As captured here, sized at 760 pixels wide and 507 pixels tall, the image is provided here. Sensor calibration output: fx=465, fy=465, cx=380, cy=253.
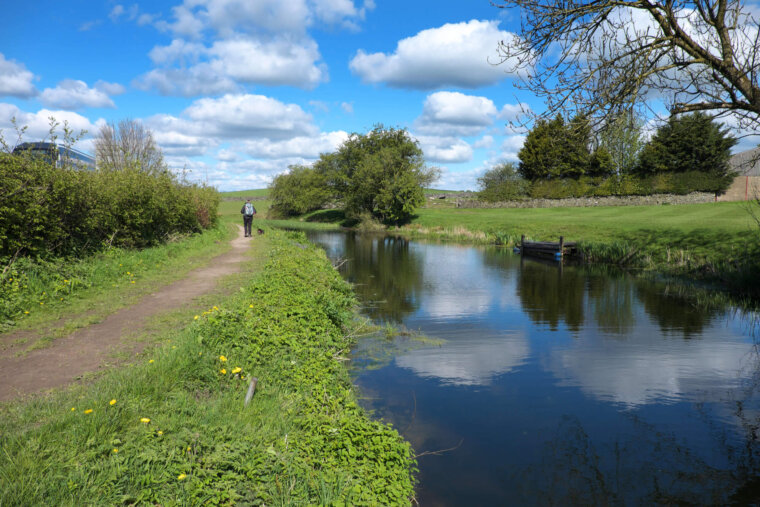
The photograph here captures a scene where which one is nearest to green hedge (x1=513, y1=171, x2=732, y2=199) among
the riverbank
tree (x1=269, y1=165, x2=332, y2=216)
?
the riverbank

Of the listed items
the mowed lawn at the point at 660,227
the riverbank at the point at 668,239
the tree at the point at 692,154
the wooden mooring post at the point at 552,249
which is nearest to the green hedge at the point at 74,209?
the wooden mooring post at the point at 552,249

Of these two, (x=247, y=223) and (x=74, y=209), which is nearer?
(x=74, y=209)

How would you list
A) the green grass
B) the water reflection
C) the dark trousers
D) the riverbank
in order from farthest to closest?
the dark trousers, the riverbank, the water reflection, the green grass

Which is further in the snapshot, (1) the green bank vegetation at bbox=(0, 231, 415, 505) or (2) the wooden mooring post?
(2) the wooden mooring post

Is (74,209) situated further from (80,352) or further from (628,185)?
(628,185)

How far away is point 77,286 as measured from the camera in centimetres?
922

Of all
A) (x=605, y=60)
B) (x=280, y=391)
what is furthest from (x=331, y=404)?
(x=605, y=60)

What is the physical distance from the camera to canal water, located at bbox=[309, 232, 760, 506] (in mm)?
4961

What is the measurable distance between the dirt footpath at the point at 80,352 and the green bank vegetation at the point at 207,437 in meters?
0.54

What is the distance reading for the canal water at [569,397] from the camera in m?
4.96

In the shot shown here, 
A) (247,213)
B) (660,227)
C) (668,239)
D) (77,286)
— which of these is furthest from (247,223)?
(660,227)

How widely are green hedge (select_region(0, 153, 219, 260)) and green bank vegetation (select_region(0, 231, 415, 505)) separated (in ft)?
16.0

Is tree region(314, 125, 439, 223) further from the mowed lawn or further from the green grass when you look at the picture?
the green grass

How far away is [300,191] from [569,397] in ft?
191
